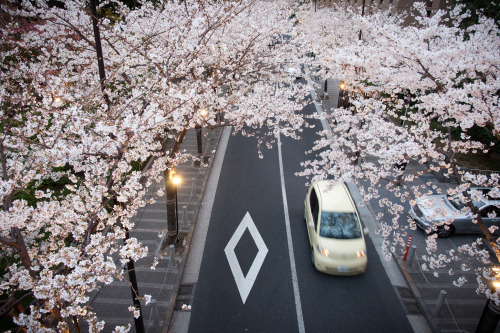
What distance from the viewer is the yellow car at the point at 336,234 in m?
9.02

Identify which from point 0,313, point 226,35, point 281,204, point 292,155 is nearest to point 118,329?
point 0,313

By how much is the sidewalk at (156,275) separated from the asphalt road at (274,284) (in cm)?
79

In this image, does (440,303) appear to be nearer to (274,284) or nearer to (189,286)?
(274,284)

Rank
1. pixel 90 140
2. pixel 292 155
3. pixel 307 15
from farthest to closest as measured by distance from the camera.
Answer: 1. pixel 307 15
2. pixel 292 155
3. pixel 90 140

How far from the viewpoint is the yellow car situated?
355 inches

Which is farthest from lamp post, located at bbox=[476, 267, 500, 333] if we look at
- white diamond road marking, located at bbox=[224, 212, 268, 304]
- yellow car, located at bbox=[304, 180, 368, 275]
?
white diamond road marking, located at bbox=[224, 212, 268, 304]

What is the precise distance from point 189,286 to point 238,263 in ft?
5.82

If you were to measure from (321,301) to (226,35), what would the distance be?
11.7 meters

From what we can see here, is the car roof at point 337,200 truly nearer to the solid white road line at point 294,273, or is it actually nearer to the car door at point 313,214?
the car door at point 313,214

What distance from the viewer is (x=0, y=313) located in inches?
164

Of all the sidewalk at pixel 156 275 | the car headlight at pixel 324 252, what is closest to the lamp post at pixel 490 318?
the car headlight at pixel 324 252

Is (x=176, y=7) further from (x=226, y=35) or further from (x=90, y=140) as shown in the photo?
(x=90, y=140)

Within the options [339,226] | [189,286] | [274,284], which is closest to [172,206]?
[189,286]

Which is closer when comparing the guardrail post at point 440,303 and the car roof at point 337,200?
the guardrail post at point 440,303
